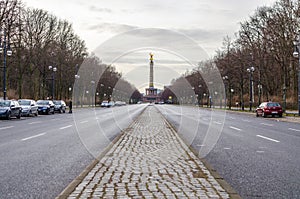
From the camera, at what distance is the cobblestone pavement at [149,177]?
650 centimetres

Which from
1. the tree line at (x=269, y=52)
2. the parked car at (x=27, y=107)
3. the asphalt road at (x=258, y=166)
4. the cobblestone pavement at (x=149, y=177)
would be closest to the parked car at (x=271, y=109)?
the tree line at (x=269, y=52)

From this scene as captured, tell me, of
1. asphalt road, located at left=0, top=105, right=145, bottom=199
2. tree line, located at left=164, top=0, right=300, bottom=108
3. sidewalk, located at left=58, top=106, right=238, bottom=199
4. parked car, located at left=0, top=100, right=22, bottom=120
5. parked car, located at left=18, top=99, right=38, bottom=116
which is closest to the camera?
sidewalk, located at left=58, top=106, right=238, bottom=199

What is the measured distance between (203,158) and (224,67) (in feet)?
172

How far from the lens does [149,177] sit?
7867 millimetres

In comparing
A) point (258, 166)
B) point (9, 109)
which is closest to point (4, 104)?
point (9, 109)

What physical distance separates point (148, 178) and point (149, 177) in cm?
10

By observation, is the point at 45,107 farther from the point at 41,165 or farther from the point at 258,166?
the point at 258,166

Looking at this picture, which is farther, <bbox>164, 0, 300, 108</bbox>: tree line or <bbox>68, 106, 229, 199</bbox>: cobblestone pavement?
<bbox>164, 0, 300, 108</bbox>: tree line

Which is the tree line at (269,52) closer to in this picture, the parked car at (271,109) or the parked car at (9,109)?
the parked car at (271,109)

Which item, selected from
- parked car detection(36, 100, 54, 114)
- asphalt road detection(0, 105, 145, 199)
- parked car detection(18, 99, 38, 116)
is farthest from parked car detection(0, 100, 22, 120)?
asphalt road detection(0, 105, 145, 199)

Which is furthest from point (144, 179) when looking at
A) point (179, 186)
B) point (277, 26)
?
point (277, 26)

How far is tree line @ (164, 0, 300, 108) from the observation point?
50406 millimetres

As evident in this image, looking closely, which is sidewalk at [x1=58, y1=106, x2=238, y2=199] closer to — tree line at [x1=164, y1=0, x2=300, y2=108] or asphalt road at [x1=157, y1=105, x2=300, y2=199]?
asphalt road at [x1=157, y1=105, x2=300, y2=199]

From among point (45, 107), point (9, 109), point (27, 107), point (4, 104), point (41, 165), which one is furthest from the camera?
point (45, 107)
